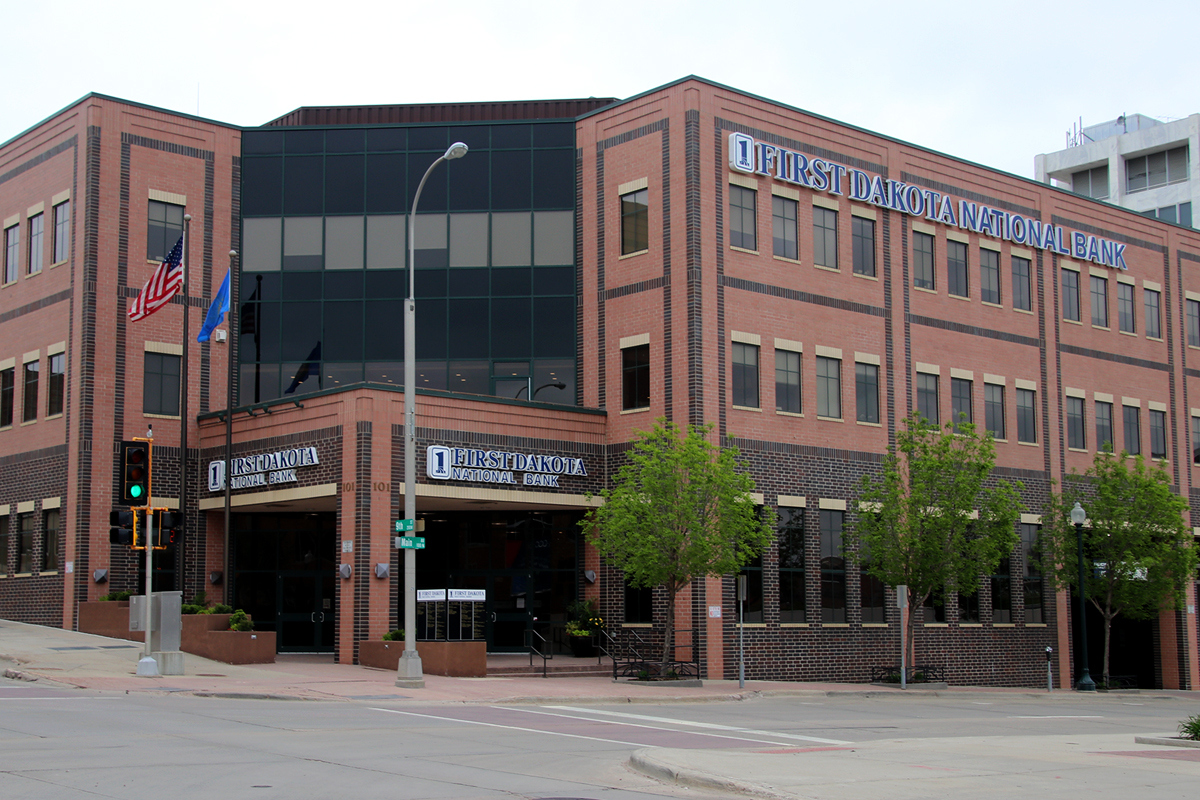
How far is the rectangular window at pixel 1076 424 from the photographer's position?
43562 millimetres

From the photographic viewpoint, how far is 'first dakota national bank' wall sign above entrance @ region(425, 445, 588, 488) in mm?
31938

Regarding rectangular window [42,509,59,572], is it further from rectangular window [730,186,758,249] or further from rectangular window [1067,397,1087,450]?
rectangular window [1067,397,1087,450]

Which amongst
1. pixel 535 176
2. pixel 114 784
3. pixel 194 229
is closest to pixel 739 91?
pixel 535 176

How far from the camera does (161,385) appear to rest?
120 feet

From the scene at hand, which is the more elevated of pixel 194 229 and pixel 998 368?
pixel 194 229

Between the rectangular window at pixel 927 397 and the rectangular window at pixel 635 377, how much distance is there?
931cm

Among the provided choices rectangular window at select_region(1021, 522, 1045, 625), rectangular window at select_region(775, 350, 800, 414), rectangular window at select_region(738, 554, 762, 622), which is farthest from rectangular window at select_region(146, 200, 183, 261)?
rectangular window at select_region(1021, 522, 1045, 625)

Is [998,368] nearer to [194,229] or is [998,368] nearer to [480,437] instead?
[480,437]

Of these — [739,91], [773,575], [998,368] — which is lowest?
[773,575]

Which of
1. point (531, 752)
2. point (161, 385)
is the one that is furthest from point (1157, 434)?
point (531, 752)

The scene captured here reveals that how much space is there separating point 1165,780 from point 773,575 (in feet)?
65.3

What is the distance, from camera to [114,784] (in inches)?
476

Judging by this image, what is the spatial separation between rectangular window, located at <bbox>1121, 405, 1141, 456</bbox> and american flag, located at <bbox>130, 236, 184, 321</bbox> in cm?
Result: 3241

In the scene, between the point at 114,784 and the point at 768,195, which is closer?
the point at 114,784
